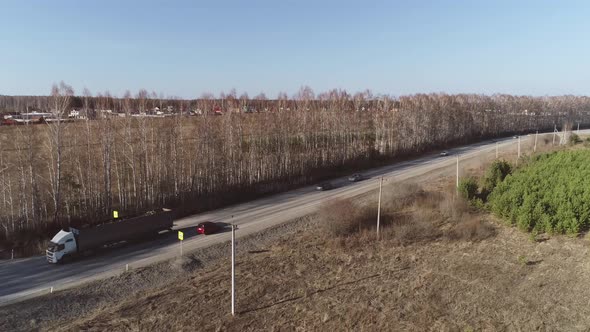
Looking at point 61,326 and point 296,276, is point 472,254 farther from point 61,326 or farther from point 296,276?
point 61,326

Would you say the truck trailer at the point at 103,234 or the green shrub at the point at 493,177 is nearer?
the truck trailer at the point at 103,234

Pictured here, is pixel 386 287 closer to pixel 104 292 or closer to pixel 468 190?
pixel 104 292

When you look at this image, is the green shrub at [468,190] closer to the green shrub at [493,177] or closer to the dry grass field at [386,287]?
the green shrub at [493,177]

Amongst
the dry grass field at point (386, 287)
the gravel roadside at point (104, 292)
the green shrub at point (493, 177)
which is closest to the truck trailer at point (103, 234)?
the gravel roadside at point (104, 292)

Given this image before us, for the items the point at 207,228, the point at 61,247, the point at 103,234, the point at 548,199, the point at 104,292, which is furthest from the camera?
the point at 207,228

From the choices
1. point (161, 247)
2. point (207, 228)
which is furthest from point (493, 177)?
point (161, 247)

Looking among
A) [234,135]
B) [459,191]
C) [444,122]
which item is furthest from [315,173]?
[444,122]
